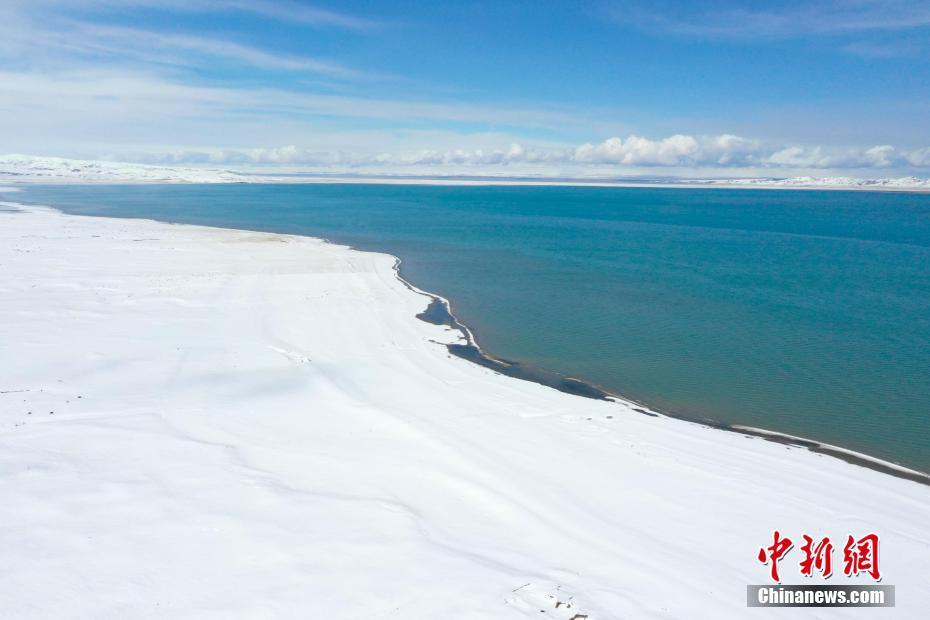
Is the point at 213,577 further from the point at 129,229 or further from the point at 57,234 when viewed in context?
the point at 129,229

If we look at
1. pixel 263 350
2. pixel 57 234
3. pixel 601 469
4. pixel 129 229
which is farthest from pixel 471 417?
pixel 129 229

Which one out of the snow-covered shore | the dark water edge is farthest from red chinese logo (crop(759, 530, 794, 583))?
the dark water edge

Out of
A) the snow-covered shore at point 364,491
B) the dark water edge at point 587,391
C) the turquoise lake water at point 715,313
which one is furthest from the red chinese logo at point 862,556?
the turquoise lake water at point 715,313

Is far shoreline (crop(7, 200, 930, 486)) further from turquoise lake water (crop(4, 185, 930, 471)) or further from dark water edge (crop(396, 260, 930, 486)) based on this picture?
turquoise lake water (crop(4, 185, 930, 471))

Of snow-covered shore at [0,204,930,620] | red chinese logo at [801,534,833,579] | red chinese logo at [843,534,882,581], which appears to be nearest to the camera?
snow-covered shore at [0,204,930,620]

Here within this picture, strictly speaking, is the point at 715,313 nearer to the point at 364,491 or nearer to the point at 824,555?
the point at 824,555
